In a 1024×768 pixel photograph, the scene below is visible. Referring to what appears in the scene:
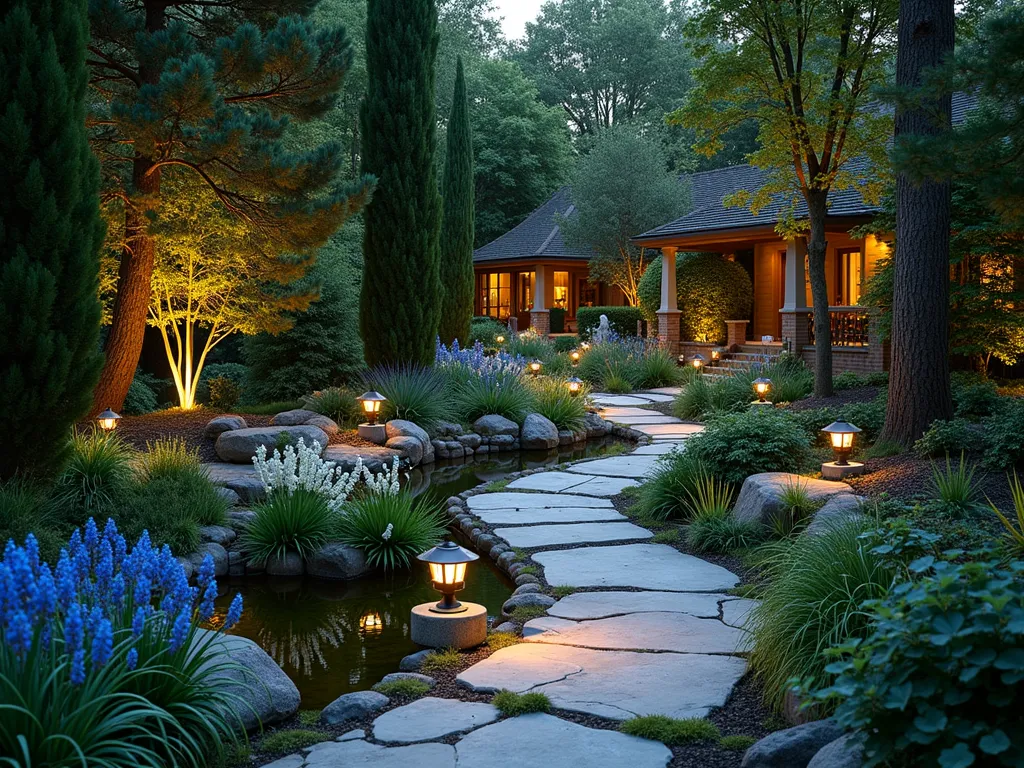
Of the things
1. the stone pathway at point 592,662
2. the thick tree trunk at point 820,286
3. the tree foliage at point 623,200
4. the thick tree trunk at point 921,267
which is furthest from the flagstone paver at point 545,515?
the tree foliage at point 623,200

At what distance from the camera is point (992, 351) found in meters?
11.2

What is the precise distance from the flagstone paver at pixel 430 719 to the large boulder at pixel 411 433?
7.12 meters

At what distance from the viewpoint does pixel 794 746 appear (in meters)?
3.07

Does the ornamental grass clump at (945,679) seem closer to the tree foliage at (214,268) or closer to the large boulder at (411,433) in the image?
the large boulder at (411,433)

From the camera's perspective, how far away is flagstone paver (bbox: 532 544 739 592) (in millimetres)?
5855

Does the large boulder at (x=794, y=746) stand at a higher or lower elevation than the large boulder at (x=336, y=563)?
higher

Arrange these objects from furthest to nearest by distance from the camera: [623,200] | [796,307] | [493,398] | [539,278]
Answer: [539,278], [623,200], [796,307], [493,398]

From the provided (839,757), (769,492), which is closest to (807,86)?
(769,492)

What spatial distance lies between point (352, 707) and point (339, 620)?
184 cm

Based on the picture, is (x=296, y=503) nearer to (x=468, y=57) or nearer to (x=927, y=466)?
(x=927, y=466)

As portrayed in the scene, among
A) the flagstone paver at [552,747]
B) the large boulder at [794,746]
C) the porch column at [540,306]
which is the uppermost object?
the porch column at [540,306]

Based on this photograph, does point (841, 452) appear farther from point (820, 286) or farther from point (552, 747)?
point (820, 286)

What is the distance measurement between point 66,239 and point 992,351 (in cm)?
1029

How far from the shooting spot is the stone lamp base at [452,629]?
490 cm
